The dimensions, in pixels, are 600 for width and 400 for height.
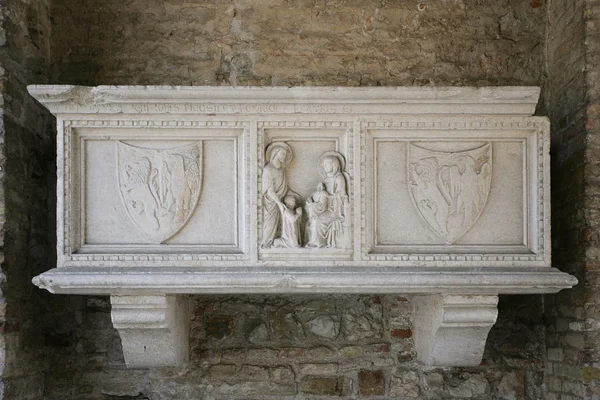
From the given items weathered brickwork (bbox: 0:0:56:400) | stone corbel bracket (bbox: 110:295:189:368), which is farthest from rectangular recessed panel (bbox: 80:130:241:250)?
weathered brickwork (bbox: 0:0:56:400)

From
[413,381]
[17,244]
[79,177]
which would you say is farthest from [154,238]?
[413,381]

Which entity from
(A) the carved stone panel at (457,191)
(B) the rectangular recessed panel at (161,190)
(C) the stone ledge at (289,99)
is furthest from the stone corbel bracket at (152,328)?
(A) the carved stone panel at (457,191)

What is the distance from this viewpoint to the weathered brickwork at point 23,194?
2.99m

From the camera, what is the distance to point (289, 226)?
2.94m

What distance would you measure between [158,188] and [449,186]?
1596mm

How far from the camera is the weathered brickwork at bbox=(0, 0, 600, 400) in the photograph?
10.6 ft

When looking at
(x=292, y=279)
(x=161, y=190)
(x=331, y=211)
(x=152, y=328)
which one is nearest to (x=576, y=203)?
(x=331, y=211)

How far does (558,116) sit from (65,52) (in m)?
3.25

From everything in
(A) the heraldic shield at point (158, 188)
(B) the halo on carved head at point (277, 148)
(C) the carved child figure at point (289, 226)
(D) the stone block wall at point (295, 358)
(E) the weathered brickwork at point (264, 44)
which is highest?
(E) the weathered brickwork at point (264, 44)

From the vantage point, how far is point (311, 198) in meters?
2.99

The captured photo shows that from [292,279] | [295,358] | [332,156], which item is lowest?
[295,358]

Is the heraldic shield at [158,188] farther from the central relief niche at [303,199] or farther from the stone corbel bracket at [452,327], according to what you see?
the stone corbel bracket at [452,327]

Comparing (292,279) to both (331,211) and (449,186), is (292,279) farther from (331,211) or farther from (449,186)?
(449,186)

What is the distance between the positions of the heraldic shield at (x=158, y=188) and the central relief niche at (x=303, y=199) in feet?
1.31
